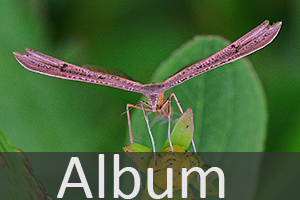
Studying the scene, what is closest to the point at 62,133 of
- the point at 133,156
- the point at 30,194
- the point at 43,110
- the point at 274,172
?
the point at 43,110

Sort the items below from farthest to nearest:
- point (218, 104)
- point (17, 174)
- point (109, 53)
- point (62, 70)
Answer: point (109, 53), point (218, 104), point (62, 70), point (17, 174)

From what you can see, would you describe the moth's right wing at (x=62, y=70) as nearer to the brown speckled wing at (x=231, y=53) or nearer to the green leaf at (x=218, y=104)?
the brown speckled wing at (x=231, y=53)

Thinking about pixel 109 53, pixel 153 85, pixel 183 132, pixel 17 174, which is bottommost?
pixel 17 174

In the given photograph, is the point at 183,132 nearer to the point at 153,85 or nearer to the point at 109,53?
the point at 153,85

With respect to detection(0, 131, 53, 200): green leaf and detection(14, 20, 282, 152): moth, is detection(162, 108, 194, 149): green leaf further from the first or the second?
detection(0, 131, 53, 200): green leaf

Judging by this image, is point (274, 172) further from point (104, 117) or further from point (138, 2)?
point (138, 2)

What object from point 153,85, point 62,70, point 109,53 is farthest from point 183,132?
point 109,53

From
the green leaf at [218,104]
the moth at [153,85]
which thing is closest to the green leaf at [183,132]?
the moth at [153,85]
